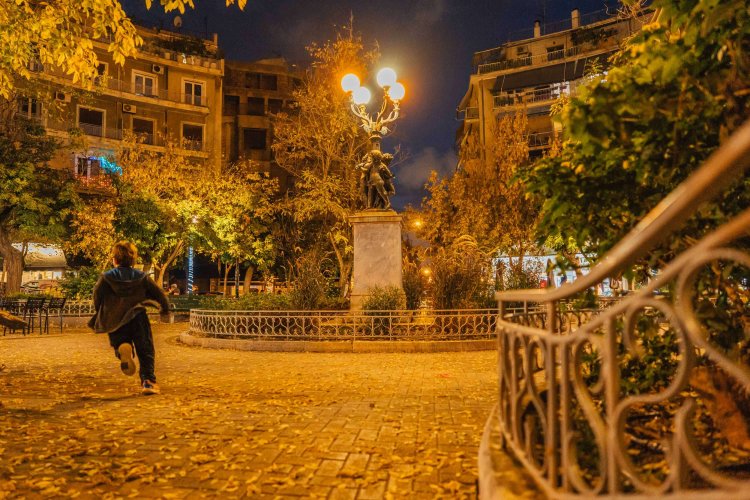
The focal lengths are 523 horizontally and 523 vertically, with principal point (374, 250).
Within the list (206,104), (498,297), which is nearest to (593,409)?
(498,297)

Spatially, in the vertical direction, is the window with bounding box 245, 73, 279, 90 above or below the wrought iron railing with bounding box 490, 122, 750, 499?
above

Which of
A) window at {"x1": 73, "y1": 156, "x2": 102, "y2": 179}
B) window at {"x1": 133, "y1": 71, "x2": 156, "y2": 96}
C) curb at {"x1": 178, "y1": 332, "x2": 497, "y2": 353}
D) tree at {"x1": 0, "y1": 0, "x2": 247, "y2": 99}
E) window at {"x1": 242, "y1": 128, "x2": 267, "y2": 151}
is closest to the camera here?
tree at {"x1": 0, "y1": 0, "x2": 247, "y2": 99}

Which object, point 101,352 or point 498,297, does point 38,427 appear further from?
point 101,352

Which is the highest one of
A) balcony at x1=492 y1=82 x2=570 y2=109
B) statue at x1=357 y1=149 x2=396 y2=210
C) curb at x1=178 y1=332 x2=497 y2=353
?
balcony at x1=492 y1=82 x2=570 y2=109

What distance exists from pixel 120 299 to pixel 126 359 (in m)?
0.71

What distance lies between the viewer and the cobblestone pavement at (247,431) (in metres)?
3.39

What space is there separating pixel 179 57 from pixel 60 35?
34.3 metres

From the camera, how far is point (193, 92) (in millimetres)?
40125

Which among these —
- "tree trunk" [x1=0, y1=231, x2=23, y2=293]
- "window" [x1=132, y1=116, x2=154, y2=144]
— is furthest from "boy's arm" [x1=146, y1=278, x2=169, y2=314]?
"window" [x1=132, y1=116, x2=154, y2=144]

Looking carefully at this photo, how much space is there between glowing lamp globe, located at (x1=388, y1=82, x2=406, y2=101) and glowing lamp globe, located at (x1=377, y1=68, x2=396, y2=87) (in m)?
0.13

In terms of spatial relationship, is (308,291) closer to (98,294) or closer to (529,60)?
(98,294)

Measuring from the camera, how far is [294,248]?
30750mm

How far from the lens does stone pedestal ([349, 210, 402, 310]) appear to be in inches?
495

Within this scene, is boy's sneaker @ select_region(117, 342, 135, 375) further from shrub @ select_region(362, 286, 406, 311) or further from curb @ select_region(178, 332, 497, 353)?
shrub @ select_region(362, 286, 406, 311)
